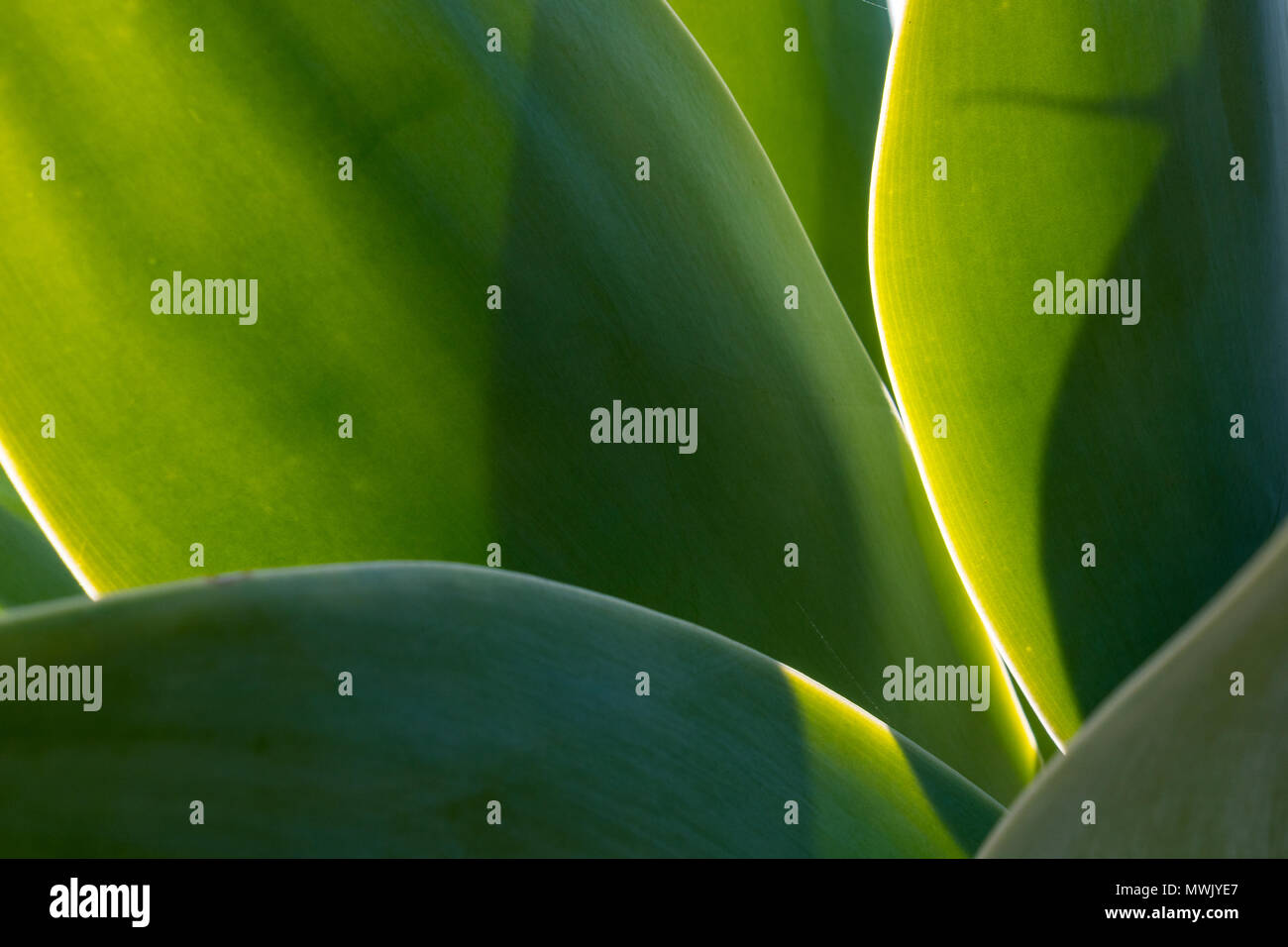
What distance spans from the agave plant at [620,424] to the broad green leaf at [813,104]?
14cm

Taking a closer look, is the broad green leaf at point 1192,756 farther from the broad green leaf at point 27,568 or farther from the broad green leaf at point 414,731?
the broad green leaf at point 27,568

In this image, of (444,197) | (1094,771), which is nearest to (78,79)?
(444,197)

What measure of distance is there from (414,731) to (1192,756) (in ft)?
0.52

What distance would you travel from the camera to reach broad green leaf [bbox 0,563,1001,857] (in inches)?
7.7

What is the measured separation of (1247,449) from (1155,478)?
39 millimetres

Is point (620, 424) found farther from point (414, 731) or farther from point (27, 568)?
point (27, 568)

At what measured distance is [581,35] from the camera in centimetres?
38

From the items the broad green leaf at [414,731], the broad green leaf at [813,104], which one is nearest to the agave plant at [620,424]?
the broad green leaf at [414,731]

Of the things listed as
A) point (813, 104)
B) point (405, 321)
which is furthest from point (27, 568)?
point (813, 104)

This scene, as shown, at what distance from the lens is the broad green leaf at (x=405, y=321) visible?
0.33 m

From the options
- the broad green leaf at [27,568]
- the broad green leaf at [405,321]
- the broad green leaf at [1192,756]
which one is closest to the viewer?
the broad green leaf at [1192,756]

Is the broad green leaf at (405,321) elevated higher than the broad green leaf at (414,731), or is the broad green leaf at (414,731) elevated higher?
the broad green leaf at (405,321)

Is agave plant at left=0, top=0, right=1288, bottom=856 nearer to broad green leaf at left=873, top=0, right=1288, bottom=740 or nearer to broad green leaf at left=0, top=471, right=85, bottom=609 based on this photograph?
broad green leaf at left=873, top=0, right=1288, bottom=740
